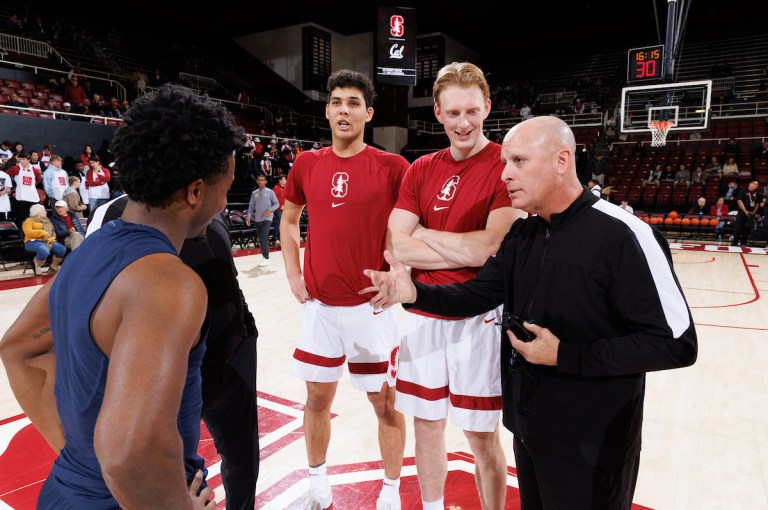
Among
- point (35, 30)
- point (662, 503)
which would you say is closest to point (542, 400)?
point (662, 503)

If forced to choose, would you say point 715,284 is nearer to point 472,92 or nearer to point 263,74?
point 472,92

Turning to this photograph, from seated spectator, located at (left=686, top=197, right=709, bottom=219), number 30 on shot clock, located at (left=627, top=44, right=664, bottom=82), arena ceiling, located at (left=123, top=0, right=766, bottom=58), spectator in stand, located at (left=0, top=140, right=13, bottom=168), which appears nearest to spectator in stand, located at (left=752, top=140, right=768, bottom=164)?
seated spectator, located at (left=686, top=197, right=709, bottom=219)

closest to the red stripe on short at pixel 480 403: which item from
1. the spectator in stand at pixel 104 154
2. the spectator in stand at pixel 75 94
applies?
the spectator in stand at pixel 104 154

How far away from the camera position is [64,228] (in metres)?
8.64

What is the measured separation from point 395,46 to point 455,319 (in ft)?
37.7

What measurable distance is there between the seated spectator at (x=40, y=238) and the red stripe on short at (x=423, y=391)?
26.9 feet

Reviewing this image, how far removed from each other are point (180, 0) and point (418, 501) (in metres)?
22.5

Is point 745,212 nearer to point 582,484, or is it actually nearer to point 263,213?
point 263,213

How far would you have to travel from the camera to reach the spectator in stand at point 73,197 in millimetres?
9016

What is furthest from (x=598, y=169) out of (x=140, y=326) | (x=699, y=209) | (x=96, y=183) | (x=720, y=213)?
(x=140, y=326)

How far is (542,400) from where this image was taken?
1.60 m

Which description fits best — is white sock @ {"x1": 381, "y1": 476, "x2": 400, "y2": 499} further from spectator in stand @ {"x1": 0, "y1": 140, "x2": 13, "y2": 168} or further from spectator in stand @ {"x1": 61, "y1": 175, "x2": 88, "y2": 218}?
spectator in stand @ {"x1": 0, "y1": 140, "x2": 13, "y2": 168}

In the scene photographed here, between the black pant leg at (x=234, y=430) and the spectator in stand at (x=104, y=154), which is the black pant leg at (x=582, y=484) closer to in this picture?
the black pant leg at (x=234, y=430)

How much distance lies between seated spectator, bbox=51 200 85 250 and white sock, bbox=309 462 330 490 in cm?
773
